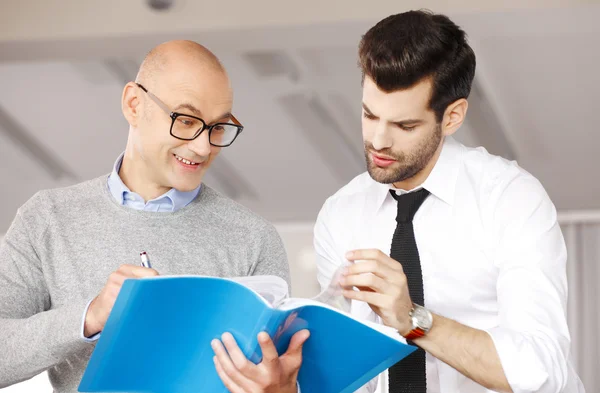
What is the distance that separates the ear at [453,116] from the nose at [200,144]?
0.68m

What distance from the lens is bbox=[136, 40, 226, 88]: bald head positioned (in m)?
2.15

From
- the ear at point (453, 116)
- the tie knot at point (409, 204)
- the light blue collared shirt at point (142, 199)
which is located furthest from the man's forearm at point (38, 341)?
the ear at point (453, 116)

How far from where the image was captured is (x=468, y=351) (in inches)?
72.5

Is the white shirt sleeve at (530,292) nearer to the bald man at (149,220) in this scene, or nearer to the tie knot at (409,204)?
the tie knot at (409,204)

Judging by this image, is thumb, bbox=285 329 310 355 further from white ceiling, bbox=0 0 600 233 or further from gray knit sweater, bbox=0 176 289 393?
white ceiling, bbox=0 0 600 233

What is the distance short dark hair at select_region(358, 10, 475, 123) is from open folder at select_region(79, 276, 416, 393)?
742mm

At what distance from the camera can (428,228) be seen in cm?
230

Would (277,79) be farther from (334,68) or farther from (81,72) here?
(81,72)

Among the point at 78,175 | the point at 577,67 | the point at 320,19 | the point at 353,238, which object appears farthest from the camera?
the point at 78,175

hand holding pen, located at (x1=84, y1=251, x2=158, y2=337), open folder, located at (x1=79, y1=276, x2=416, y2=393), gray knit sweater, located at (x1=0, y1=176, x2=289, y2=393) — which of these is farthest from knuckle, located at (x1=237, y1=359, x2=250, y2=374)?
gray knit sweater, located at (x1=0, y1=176, x2=289, y2=393)

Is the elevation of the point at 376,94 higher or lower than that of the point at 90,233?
higher

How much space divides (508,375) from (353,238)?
2.29ft

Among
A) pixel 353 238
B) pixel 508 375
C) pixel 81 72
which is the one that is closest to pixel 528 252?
pixel 508 375

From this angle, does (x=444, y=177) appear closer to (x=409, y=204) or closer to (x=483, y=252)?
(x=409, y=204)
